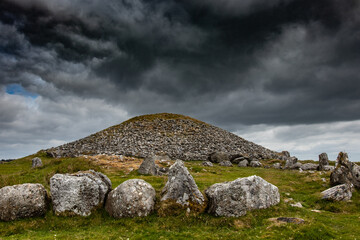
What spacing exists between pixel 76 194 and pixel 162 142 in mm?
63637

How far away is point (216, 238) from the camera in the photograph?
14.2m

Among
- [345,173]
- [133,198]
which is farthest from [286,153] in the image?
[133,198]

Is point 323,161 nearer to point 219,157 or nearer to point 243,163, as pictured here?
point 243,163

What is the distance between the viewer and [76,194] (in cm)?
1969

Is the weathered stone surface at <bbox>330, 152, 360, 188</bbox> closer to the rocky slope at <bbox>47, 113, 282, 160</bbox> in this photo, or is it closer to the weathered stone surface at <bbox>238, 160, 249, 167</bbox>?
the weathered stone surface at <bbox>238, 160, 249, 167</bbox>

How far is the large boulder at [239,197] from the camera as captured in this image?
18.8 m

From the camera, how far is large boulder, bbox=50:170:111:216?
759 inches

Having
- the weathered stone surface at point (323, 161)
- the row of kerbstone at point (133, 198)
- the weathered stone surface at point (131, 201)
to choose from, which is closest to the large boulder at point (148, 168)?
the row of kerbstone at point (133, 198)

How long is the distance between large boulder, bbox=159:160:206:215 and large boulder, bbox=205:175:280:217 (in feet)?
3.86

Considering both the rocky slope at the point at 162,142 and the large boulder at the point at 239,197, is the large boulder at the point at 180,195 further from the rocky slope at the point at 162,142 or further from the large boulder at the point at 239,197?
the rocky slope at the point at 162,142

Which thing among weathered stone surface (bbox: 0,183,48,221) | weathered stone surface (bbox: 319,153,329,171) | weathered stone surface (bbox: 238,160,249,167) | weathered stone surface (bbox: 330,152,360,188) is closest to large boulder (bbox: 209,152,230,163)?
weathered stone surface (bbox: 238,160,249,167)

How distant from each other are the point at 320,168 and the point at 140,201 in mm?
51650

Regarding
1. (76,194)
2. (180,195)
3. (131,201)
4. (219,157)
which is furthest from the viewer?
(219,157)

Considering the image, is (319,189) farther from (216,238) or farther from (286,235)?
(216,238)
